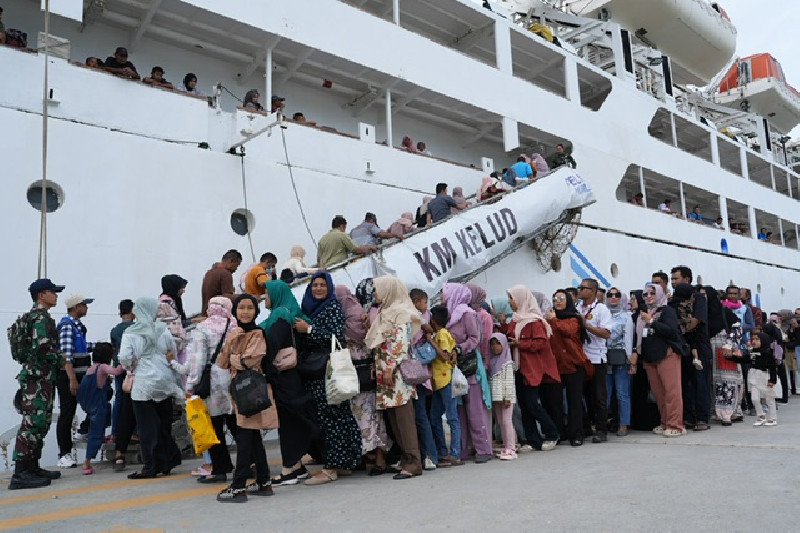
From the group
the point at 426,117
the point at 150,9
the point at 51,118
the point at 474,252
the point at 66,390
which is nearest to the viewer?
the point at 66,390

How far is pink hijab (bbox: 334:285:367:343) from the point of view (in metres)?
4.04

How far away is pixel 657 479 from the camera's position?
3.27 m

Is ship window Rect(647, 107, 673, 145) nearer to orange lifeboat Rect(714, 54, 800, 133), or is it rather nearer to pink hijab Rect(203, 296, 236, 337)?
orange lifeboat Rect(714, 54, 800, 133)

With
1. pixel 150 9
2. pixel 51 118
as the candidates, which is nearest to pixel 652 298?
pixel 51 118

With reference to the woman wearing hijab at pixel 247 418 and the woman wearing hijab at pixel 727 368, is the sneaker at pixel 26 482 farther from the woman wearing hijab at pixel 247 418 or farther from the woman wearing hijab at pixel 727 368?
the woman wearing hijab at pixel 727 368

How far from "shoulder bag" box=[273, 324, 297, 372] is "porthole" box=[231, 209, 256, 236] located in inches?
154

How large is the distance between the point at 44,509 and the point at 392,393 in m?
2.10

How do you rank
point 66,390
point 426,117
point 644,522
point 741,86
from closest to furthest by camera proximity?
point 644,522 → point 66,390 → point 426,117 → point 741,86

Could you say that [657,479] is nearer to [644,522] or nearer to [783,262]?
[644,522]

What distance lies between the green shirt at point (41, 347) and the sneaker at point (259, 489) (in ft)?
5.77

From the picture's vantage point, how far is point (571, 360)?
16.9ft

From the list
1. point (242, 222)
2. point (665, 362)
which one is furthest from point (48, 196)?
point (665, 362)

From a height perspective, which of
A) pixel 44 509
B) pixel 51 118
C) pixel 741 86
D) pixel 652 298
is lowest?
pixel 44 509

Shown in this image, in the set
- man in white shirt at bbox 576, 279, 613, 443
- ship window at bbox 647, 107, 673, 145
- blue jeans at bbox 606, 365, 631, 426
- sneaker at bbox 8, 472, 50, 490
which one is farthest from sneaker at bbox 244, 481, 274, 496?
ship window at bbox 647, 107, 673, 145
